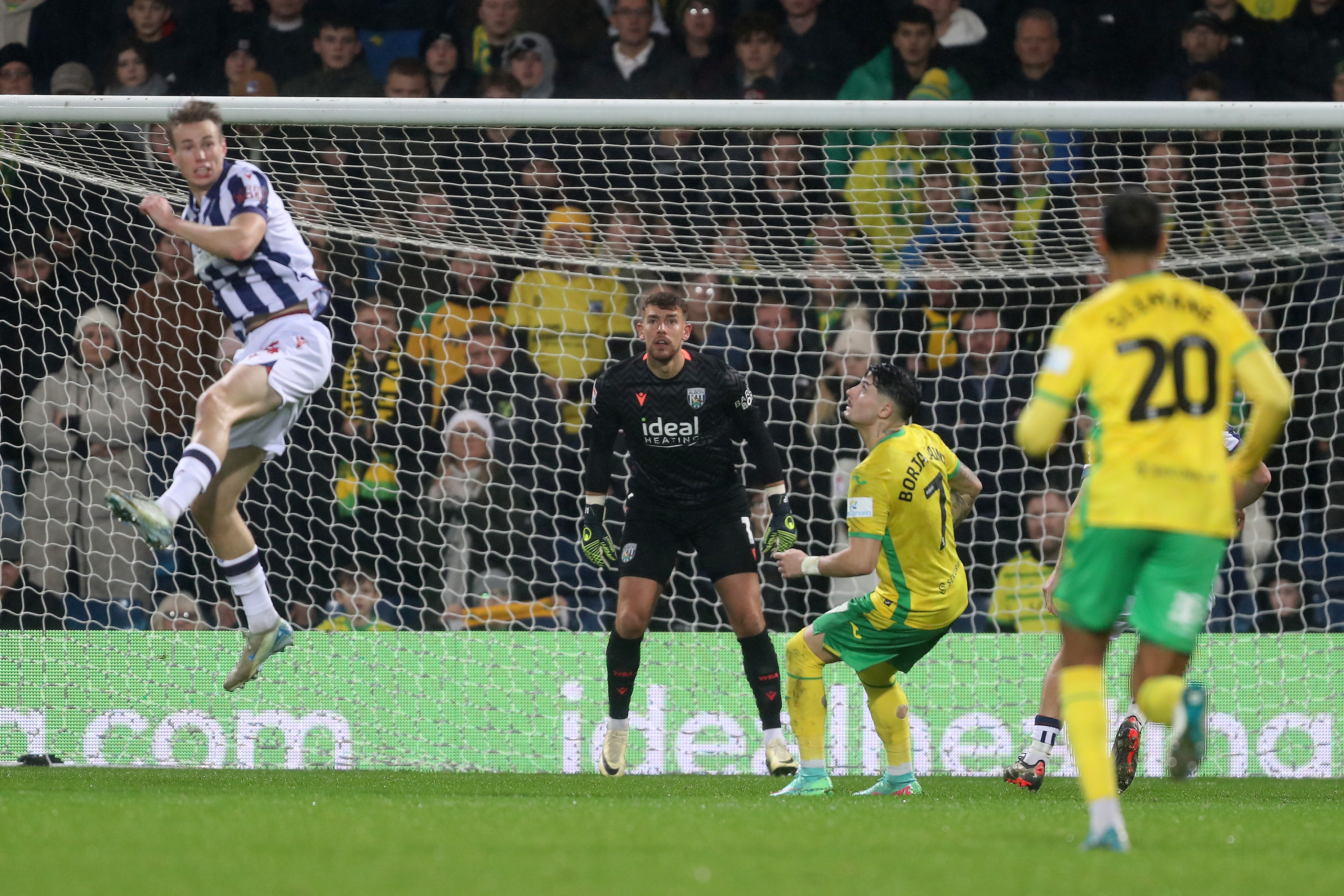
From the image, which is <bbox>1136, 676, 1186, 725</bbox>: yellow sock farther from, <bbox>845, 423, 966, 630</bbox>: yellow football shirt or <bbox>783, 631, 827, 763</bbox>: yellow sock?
<bbox>783, 631, 827, 763</bbox>: yellow sock

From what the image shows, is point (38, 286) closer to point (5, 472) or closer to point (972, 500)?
point (5, 472)

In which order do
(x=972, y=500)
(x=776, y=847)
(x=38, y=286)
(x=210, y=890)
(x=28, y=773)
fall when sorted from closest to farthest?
(x=210, y=890)
(x=776, y=847)
(x=972, y=500)
(x=28, y=773)
(x=38, y=286)

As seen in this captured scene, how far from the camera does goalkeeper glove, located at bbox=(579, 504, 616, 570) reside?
7258mm

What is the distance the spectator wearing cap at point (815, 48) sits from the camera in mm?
10258

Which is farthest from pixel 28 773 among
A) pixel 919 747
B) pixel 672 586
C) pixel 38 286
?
pixel 919 747

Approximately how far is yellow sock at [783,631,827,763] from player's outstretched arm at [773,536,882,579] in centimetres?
45

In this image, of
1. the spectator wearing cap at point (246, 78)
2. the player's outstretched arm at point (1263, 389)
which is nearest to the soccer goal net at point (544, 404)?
the spectator wearing cap at point (246, 78)

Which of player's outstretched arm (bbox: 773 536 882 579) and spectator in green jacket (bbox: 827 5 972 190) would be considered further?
spectator in green jacket (bbox: 827 5 972 190)

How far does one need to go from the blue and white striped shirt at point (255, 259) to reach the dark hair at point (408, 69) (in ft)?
14.4

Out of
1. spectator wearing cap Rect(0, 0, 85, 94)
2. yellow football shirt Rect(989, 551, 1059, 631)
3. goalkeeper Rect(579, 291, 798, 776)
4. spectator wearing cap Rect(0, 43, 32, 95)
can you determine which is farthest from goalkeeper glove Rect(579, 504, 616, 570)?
spectator wearing cap Rect(0, 0, 85, 94)

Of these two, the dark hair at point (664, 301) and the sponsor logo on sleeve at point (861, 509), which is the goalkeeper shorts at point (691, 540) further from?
the sponsor logo on sleeve at point (861, 509)

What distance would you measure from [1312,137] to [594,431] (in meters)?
4.11

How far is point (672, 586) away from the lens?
942 centimetres

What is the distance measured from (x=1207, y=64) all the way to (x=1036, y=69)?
1175 mm
